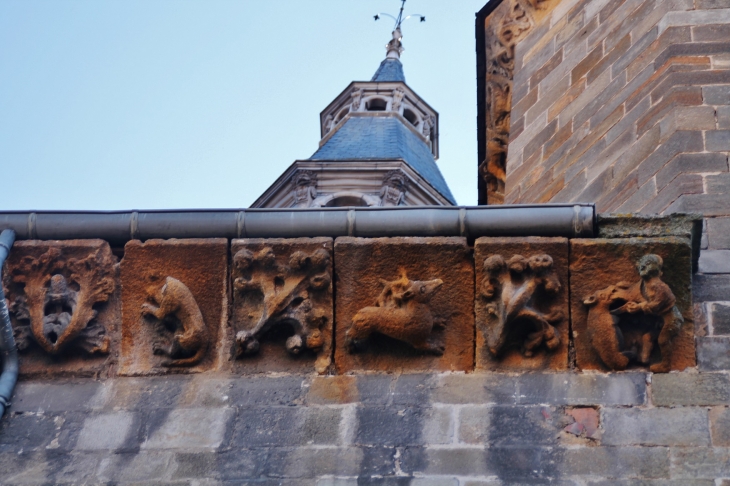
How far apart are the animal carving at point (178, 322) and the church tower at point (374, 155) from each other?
12246 mm

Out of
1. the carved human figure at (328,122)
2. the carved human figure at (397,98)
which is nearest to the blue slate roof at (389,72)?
the carved human figure at (397,98)

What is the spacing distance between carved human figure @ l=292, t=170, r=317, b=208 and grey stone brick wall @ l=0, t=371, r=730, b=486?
1543 cm

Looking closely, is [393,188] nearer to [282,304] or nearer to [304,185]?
[304,185]

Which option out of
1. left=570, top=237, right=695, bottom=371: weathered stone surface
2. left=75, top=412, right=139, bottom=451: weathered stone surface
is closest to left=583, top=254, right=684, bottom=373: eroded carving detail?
left=570, top=237, right=695, bottom=371: weathered stone surface

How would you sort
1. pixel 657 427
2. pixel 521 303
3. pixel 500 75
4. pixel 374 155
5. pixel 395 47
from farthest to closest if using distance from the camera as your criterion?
pixel 395 47, pixel 374 155, pixel 500 75, pixel 521 303, pixel 657 427

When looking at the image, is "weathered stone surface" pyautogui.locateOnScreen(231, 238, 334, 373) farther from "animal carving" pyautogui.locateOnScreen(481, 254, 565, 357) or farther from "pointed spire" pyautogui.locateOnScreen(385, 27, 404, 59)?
"pointed spire" pyautogui.locateOnScreen(385, 27, 404, 59)

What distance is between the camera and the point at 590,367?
5.88 metres

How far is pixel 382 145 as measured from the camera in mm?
24859

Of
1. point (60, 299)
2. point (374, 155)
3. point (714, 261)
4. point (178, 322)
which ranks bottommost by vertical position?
point (178, 322)

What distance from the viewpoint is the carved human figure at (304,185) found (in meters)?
21.5

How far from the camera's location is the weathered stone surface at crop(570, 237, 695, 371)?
584 centimetres

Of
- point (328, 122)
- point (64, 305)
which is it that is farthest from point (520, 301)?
point (328, 122)

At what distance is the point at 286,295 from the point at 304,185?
15.7m

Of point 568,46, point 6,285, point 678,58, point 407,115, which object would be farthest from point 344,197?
point 6,285
